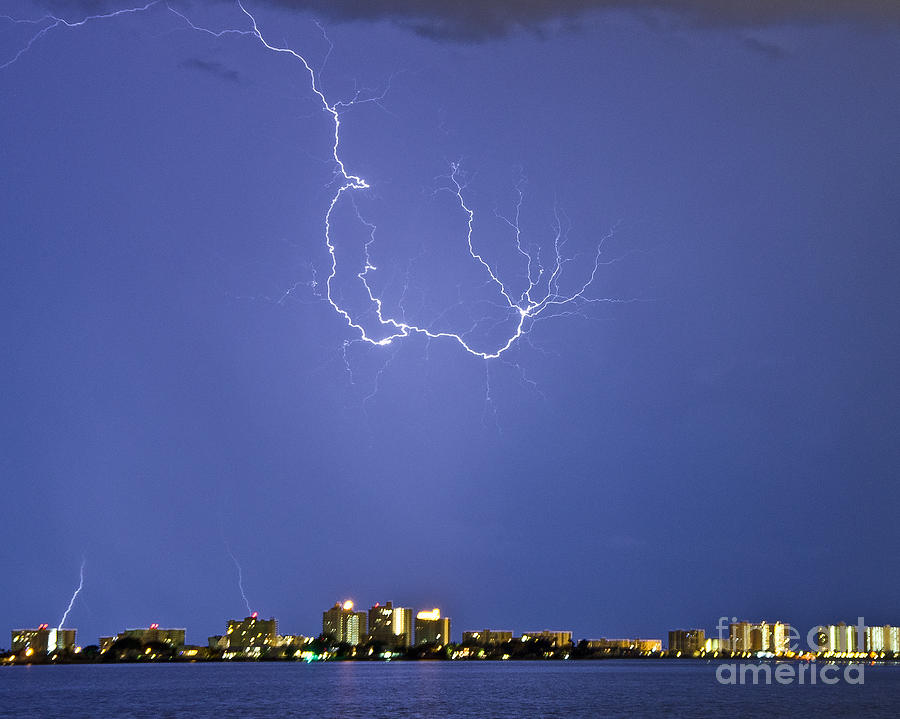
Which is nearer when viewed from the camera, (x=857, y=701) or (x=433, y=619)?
(x=857, y=701)

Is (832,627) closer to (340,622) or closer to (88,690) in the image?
(340,622)

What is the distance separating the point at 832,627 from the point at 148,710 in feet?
548

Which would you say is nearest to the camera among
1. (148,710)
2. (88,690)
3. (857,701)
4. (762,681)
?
(148,710)

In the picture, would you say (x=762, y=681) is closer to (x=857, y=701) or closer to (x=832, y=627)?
(x=857, y=701)

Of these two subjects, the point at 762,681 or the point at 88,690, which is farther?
the point at 762,681

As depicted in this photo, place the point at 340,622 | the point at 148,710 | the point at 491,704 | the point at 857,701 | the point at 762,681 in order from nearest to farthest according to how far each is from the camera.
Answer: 1. the point at 148,710
2. the point at 491,704
3. the point at 857,701
4. the point at 762,681
5. the point at 340,622

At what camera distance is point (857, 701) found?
203ft

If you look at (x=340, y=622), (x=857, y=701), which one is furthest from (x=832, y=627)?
(x=857, y=701)

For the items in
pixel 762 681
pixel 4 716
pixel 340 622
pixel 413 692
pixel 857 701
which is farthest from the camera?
pixel 340 622

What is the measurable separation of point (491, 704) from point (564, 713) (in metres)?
7.13

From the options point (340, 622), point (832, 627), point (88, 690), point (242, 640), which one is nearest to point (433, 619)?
point (340, 622)

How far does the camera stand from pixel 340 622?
7318 inches

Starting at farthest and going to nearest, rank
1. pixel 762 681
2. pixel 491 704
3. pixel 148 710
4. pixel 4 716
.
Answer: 1. pixel 762 681
2. pixel 491 704
3. pixel 148 710
4. pixel 4 716

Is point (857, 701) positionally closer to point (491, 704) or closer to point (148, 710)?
point (491, 704)
